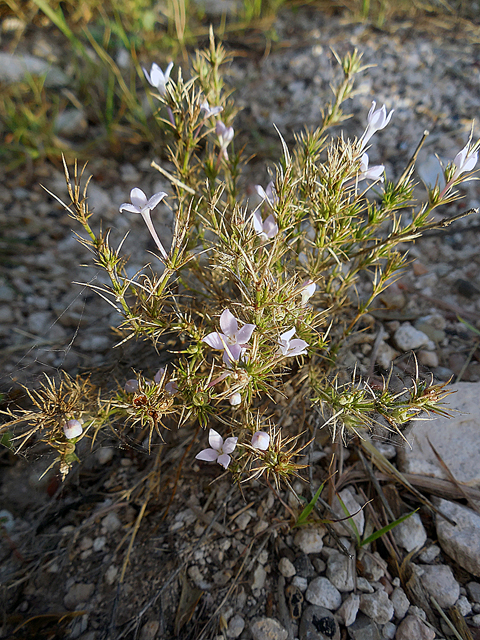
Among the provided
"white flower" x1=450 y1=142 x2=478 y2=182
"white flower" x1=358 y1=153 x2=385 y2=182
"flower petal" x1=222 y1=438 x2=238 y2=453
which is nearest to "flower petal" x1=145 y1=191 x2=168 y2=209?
"white flower" x1=358 y1=153 x2=385 y2=182

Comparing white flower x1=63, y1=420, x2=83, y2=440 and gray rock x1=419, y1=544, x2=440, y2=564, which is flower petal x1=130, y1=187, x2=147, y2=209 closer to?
white flower x1=63, y1=420, x2=83, y2=440

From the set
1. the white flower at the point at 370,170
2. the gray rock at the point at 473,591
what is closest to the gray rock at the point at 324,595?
the gray rock at the point at 473,591

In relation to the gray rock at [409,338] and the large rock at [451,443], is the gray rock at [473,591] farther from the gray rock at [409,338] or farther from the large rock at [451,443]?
the gray rock at [409,338]

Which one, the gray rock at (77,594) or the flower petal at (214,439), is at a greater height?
the flower petal at (214,439)

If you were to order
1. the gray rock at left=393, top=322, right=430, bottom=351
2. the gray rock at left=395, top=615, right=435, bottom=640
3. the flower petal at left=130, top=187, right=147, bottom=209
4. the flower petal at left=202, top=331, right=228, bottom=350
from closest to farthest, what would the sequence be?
the flower petal at left=202, top=331, right=228, bottom=350
the flower petal at left=130, top=187, right=147, bottom=209
the gray rock at left=395, top=615, right=435, bottom=640
the gray rock at left=393, top=322, right=430, bottom=351

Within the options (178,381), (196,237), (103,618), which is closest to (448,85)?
(196,237)

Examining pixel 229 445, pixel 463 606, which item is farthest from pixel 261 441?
pixel 463 606

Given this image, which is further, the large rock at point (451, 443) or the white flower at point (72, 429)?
the large rock at point (451, 443)
